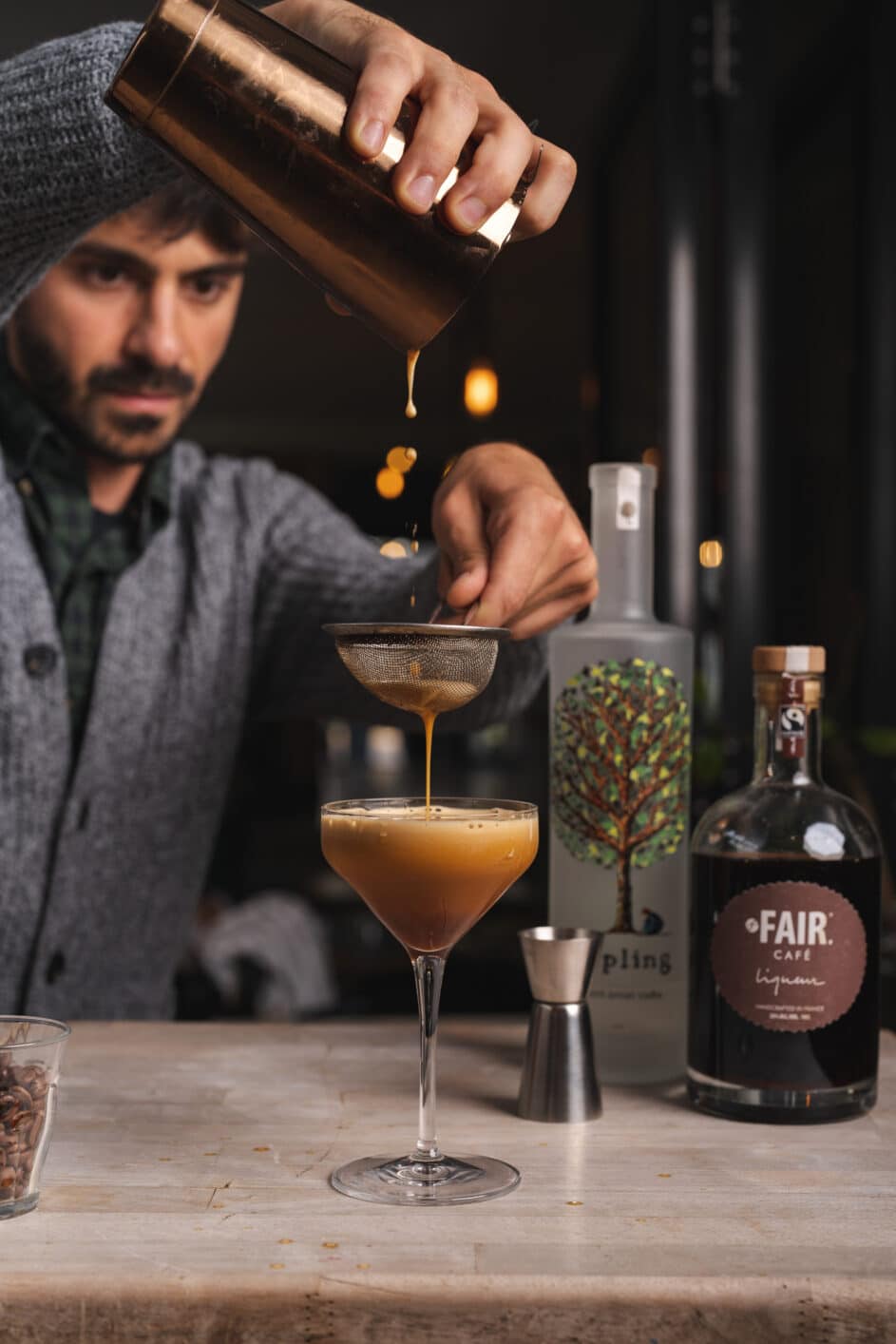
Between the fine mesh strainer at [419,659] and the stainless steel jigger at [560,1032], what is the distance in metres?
0.22

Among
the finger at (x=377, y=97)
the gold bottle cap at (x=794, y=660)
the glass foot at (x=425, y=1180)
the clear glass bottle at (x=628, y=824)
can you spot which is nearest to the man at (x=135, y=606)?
the clear glass bottle at (x=628, y=824)

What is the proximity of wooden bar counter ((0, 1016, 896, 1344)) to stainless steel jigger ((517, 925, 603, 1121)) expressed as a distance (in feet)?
0.10

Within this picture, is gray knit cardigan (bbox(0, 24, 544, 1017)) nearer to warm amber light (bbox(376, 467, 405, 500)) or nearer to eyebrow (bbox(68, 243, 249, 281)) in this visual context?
eyebrow (bbox(68, 243, 249, 281))

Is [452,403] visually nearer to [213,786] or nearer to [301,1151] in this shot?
[213,786]

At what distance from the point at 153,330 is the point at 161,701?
0.53m

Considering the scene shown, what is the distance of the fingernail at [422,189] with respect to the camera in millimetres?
1007

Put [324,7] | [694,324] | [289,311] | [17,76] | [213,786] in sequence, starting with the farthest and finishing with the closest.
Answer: [289,311] < [694,324] < [213,786] < [17,76] < [324,7]

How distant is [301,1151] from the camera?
41.6 inches

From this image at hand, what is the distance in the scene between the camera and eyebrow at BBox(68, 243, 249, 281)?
1.90m

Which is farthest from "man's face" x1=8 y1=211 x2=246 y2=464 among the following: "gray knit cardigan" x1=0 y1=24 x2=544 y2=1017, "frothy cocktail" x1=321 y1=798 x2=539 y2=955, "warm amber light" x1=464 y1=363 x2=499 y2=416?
"warm amber light" x1=464 y1=363 x2=499 y2=416

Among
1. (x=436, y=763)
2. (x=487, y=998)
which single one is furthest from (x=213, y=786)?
(x=436, y=763)

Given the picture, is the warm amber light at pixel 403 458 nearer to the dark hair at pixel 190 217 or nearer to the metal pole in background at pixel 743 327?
the dark hair at pixel 190 217

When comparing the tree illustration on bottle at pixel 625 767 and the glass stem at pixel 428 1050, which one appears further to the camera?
the tree illustration on bottle at pixel 625 767

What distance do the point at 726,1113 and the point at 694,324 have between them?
2.86 meters
